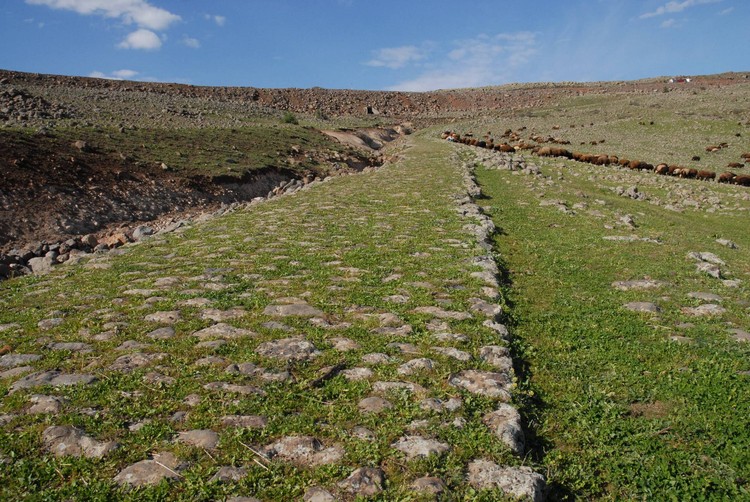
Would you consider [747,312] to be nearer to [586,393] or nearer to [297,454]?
[586,393]

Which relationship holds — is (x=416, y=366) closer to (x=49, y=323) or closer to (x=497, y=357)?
→ (x=497, y=357)

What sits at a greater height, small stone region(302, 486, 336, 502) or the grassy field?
small stone region(302, 486, 336, 502)

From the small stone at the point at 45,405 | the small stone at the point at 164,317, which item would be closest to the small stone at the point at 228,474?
the small stone at the point at 45,405

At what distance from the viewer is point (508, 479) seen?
131 inches

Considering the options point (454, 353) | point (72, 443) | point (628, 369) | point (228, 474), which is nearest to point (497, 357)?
point (454, 353)

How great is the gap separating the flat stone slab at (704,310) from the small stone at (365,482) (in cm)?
519

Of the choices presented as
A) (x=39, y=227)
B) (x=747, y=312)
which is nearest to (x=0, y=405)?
(x=747, y=312)

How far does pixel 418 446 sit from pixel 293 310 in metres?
2.92

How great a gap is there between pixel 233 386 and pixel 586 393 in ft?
10.3

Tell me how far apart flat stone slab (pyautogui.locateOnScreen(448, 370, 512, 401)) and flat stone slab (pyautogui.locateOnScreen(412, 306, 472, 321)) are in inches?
51.3

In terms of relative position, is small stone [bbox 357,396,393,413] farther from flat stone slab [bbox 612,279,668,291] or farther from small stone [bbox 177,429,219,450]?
flat stone slab [bbox 612,279,668,291]

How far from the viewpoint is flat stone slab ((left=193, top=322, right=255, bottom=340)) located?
5441 mm

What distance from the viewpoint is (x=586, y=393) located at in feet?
15.4

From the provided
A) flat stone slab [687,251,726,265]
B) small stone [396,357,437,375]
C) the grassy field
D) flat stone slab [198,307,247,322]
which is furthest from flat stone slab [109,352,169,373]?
flat stone slab [687,251,726,265]
